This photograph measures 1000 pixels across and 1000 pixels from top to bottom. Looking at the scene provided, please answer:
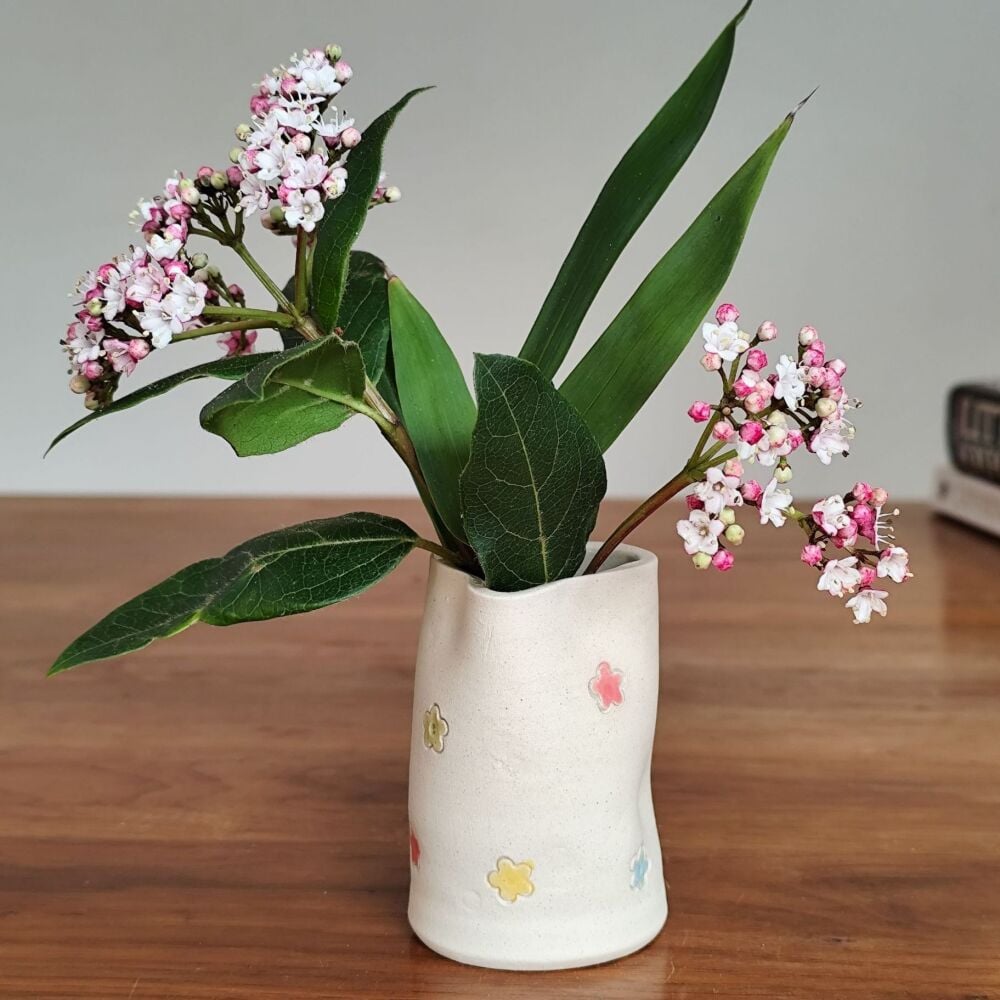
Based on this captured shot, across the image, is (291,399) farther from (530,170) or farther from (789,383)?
(530,170)

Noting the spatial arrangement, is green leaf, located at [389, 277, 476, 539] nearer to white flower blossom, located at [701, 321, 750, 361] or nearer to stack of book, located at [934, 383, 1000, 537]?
white flower blossom, located at [701, 321, 750, 361]

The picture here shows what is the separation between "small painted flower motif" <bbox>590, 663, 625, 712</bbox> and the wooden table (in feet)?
0.40

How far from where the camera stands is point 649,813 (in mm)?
590

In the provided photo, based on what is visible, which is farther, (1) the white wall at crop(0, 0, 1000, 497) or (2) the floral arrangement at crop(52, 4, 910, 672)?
(1) the white wall at crop(0, 0, 1000, 497)

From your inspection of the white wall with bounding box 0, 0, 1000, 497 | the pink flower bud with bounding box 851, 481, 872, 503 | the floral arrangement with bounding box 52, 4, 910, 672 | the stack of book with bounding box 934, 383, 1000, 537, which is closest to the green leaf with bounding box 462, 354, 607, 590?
the floral arrangement with bounding box 52, 4, 910, 672

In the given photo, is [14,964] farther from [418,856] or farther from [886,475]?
[886,475]

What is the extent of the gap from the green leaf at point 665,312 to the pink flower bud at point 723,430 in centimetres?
4

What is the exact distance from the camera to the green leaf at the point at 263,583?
47 centimetres

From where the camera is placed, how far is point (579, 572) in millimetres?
586

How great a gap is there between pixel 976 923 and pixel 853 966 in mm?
82

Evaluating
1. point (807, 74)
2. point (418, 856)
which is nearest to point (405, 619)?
point (418, 856)

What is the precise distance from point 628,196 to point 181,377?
216 millimetres

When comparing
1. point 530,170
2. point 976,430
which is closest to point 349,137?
point 976,430

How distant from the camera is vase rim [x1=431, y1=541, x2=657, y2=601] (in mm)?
530
